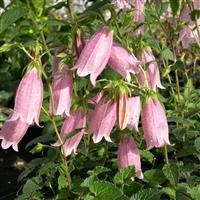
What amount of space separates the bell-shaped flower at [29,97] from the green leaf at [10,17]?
22.7 inches

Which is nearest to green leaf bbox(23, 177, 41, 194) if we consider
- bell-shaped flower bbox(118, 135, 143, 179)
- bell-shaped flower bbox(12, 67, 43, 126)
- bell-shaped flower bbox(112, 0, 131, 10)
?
bell-shaped flower bbox(118, 135, 143, 179)

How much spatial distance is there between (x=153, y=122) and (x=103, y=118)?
0.61ft

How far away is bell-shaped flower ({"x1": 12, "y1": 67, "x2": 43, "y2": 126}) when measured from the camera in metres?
2.06

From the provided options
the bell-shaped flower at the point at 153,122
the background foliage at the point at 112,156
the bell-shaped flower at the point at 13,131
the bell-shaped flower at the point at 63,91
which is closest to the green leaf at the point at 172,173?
the background foliage at the point at 112,156

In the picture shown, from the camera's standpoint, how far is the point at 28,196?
2.61 m

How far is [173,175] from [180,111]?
979 mm

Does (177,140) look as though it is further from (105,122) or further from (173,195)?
(105,122)

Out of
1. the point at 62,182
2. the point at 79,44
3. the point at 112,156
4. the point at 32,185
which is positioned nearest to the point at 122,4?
the point at 79,44

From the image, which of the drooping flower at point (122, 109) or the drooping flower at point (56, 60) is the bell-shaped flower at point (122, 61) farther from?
the drooping flower at point (56, 60)

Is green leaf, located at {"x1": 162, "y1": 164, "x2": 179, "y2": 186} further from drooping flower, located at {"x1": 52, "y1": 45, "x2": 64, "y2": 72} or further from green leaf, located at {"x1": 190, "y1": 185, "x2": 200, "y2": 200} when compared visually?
drooping flower, located at {"x1": 52, "y1": 45, "x2": 64, "y2": 72}

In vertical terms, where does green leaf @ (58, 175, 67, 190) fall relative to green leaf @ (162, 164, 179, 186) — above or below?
above

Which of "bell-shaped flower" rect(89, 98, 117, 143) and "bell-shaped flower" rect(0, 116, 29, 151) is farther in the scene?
"bell-shaped flower" rect(0, 116, 29, 151)

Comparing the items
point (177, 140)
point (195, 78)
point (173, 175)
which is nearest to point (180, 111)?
point (177, 140)

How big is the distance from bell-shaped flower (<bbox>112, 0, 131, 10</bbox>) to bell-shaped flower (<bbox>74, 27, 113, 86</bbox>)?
0.21m
